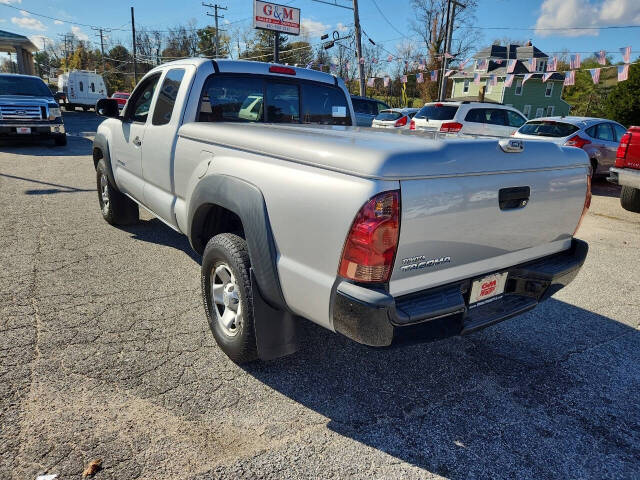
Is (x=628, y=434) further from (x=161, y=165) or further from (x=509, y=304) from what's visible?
(x=161, y=165)

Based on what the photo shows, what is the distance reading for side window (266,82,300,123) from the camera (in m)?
3.99

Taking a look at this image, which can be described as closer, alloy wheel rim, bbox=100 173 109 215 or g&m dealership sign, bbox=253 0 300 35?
alloy wheel rim, bbox=100 173 109 215

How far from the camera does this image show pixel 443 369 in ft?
9.87

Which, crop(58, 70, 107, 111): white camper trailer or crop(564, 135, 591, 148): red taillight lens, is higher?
crop(58, 70, 107, 111): white camper trailer

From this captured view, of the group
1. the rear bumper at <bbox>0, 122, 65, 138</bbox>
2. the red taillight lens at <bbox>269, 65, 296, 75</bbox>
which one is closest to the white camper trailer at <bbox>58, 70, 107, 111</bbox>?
the rear bumper at <bbox>0, 122, 65, 138</bbox>

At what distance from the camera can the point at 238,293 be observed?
270cm

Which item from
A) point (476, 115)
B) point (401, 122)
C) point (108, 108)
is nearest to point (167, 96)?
point (108, 108)

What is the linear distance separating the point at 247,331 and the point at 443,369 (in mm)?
1353

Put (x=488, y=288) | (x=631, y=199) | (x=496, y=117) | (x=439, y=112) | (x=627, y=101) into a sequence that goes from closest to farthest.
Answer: (x=488, y=288), (x=631, y=199), (x=439, y=112), (x=496, y=117), (x=627, y=101)

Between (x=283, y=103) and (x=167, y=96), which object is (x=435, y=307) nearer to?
(x=283, y=103)

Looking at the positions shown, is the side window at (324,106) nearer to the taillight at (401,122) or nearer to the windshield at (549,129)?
the windshield at (549,129)

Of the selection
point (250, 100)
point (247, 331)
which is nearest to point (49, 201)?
point (250, 100)

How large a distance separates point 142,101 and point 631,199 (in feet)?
27.6

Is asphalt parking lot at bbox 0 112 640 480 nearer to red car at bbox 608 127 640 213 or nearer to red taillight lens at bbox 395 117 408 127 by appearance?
red car at bbox 608 127 640 213
